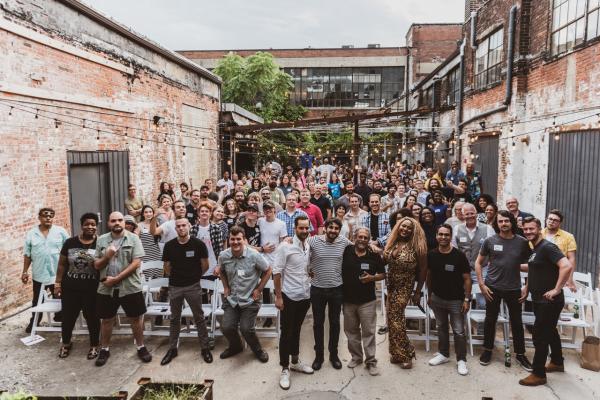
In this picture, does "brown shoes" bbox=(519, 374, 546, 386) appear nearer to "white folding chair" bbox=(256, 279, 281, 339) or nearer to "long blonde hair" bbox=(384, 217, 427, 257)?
"long blonde hair" bbox=(384, 217, 427, 257)

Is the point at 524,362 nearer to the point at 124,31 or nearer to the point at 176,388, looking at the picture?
the point at 176,388

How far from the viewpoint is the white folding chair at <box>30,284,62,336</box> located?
18.8ft

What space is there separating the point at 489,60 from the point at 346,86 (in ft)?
94.0

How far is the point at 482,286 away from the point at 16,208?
7116mm

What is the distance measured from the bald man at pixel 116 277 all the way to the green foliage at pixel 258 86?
2216 centimetres

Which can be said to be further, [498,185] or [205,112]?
[205,112]

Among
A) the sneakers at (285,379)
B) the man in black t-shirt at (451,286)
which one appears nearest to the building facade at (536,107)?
the man in black t-shirt at (451,286)

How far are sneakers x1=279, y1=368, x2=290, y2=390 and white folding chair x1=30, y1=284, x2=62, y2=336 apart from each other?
3.20m

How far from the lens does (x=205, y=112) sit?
50.8 ft

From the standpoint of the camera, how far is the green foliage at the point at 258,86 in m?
27.7

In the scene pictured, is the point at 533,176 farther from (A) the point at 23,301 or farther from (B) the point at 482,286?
(A) the point at 23,301

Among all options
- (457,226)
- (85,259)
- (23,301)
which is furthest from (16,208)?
(457,226)

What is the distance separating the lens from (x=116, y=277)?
16.8 feet

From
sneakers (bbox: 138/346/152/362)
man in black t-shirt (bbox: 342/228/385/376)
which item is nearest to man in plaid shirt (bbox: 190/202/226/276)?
sneakers (bbox: 138/346/152/362)
